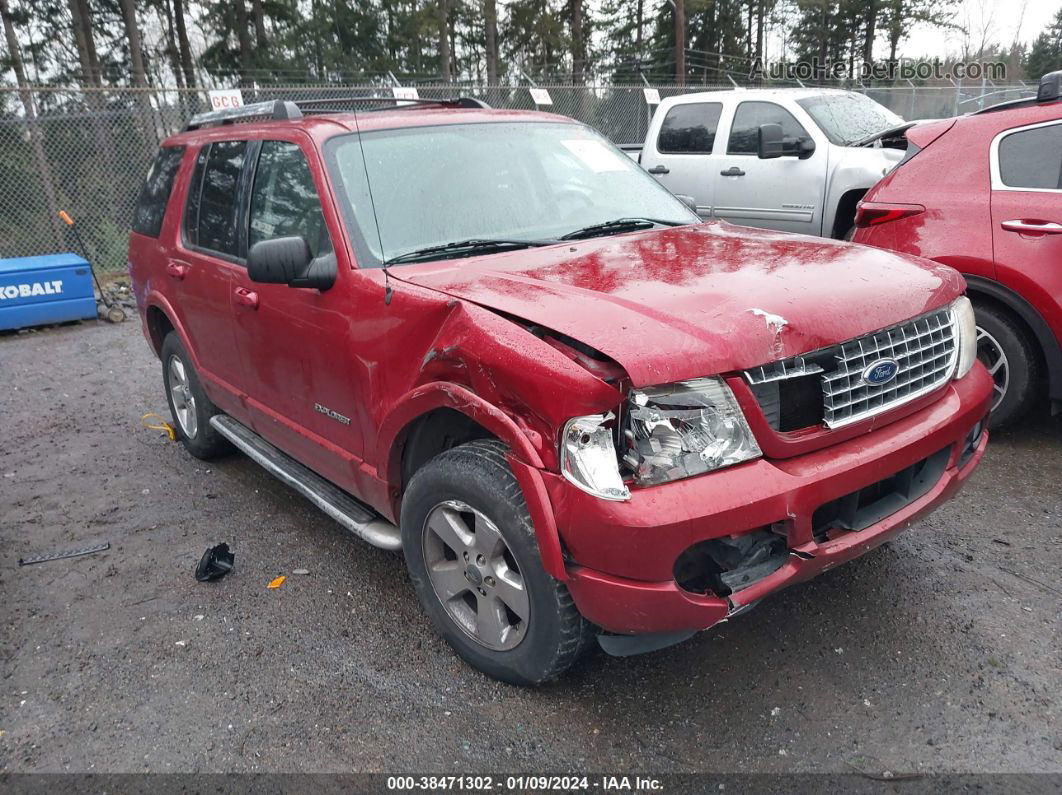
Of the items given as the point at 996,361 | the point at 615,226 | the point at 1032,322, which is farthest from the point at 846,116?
the point at 615,226

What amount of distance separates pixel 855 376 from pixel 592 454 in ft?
2.92

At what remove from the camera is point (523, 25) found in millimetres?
28984

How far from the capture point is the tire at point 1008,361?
14.6 ft

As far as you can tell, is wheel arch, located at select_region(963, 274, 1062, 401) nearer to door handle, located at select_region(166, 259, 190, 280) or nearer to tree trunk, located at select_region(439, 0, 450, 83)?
door handle, located at select_region(166, 259, 190, 280)

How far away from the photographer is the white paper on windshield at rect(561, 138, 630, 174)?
3.90m

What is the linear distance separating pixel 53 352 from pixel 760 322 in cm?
817

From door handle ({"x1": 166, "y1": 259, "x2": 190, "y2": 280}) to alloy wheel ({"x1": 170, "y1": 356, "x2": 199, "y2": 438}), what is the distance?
600 mm

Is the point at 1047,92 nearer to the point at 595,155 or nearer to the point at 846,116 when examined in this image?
the point at 595,155

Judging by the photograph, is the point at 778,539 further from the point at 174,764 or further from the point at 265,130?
the point at 265,130

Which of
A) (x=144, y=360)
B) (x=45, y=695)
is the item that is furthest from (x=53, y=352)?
(x=45, y=695)

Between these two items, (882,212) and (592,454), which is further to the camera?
(882,212)

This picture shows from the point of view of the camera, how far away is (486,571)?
267 cm

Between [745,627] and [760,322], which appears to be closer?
[760,322]

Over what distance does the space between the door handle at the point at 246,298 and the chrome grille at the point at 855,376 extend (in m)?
2.39
